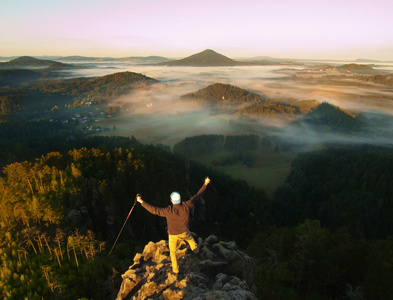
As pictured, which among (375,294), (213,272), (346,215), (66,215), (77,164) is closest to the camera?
(213,272)

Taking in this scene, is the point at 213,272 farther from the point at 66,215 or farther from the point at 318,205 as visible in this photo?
the point at 318,205

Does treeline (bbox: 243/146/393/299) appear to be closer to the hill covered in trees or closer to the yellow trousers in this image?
the hill covered in trees

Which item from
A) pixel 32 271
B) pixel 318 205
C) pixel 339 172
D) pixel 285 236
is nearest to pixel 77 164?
pixel 32 271

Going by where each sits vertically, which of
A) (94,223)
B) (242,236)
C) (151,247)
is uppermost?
(151,247)

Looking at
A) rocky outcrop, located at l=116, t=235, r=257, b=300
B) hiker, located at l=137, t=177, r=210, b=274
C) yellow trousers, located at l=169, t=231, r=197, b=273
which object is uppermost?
hiker, located at l=137, t=177, r=210, b=274

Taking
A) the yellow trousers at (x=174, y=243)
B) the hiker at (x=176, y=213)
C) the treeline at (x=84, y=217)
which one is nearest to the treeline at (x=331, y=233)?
the yellow trousers at (x=174, y=243)

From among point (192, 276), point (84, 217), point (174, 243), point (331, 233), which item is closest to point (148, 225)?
point (84, 217)

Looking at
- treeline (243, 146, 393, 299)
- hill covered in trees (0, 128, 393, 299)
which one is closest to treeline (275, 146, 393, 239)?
treeline (243, 146, 393, 299)

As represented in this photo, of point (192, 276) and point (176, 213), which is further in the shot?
point (192, 276)

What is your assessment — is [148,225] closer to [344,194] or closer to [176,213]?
[176,213]
